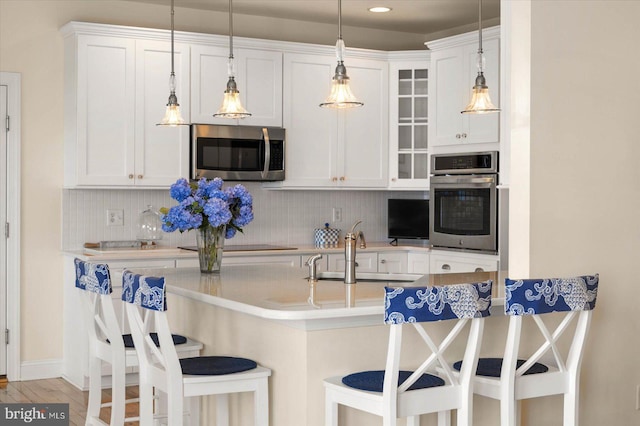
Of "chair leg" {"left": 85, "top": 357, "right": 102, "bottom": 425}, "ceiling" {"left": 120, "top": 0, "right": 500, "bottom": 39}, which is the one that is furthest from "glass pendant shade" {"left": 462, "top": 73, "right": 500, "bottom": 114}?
"ceiling" {"left": 120, "top": 0, "right": 500, "bottom": 39}

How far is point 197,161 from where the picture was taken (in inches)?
239

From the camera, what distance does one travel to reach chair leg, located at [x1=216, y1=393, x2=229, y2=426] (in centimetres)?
365

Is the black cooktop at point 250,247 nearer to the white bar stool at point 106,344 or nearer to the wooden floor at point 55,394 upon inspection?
the wooden floor at point 55,394

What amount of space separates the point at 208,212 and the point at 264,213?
2.75m

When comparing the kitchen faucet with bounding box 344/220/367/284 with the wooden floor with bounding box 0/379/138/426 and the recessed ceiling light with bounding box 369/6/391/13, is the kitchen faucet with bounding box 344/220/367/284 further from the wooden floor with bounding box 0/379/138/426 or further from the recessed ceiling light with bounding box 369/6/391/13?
the recessed ceiling light with bounding box 369/6/391/13

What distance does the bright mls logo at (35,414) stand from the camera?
4.59 m

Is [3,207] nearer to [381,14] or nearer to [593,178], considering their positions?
[381,14]

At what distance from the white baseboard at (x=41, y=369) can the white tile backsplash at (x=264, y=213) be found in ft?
2.61

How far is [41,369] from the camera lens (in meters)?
5.92

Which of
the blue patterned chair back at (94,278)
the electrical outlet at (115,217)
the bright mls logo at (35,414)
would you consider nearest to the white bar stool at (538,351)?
the blue patterned chair back at (94,278)

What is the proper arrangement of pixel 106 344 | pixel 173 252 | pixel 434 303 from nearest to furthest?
pixel 434 303 → pixel 106 344 → pixel 173 252

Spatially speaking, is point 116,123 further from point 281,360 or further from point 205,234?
point 281,360

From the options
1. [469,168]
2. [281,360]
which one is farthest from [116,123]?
[281,360]

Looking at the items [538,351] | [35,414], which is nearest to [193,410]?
[35,414]
